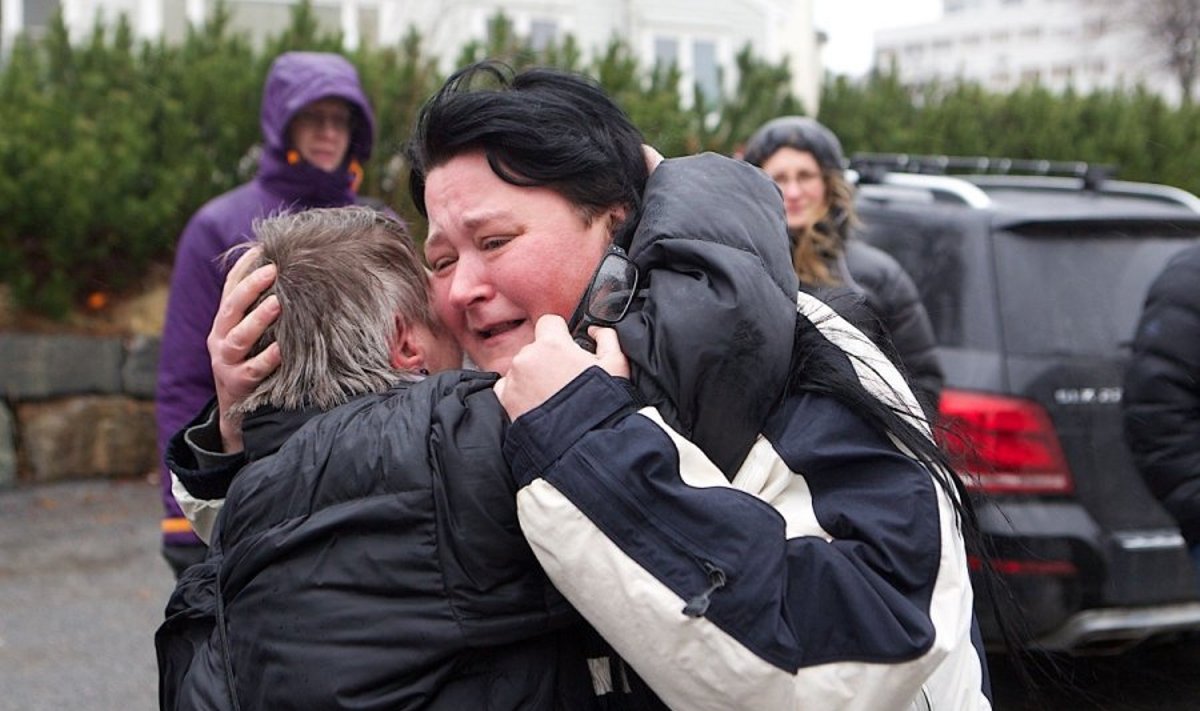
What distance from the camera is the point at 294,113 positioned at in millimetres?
4410

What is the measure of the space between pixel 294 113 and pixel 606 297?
302cm

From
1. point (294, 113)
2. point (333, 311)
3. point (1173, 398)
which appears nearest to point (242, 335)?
point (333, 311)

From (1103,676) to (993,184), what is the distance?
215 cm

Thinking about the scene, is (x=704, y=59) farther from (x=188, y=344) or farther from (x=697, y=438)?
(x=697, y=438)

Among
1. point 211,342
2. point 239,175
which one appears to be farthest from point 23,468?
point 211,342

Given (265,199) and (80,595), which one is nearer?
(265,199)

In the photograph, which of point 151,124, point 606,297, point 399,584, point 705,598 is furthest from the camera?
point 151,124

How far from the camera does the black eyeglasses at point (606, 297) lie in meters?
1.64

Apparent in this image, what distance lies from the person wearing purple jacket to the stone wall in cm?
475

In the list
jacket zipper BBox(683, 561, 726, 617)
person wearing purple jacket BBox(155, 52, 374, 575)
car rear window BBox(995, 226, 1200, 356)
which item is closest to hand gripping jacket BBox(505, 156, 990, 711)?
jacket zipper BBox(683, 561, 726, 617)

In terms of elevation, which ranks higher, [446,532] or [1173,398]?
[446,532]

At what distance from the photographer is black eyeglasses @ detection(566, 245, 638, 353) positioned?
5.38 ft

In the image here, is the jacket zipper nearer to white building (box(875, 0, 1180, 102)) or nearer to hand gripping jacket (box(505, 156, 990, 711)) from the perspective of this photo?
hand gripping jacket (box(505, 156, 990, 711))

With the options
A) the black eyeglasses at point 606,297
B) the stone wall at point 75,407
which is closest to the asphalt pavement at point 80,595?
the stone wall at point 75,407
